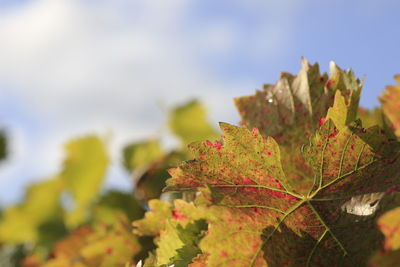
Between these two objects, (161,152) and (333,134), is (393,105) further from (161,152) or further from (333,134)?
(161,152)

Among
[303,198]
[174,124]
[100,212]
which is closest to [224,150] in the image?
[303,198]

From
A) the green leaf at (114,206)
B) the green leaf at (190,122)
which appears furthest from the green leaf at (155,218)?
the green leaf at (190,122)

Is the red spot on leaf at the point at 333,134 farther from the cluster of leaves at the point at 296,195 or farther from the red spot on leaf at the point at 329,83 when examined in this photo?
the red spot on leaf at the point at 329,83

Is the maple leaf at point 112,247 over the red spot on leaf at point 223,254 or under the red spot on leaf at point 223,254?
over

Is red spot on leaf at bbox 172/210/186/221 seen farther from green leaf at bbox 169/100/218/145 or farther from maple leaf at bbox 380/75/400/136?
green leaf at bbox 169/100/218/145

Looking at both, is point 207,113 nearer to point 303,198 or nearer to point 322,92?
point 322,92

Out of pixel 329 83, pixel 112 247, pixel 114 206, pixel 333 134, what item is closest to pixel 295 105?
pixel 329 83
